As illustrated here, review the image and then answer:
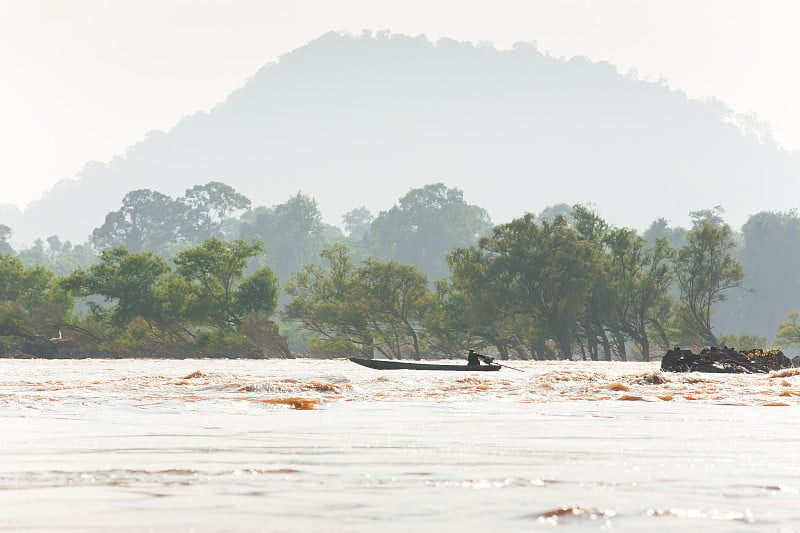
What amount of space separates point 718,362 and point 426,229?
118041mm

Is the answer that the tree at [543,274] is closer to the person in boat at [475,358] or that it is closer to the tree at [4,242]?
the person in boat at [475,358]

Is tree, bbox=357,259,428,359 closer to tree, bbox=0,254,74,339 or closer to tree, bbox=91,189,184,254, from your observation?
tree, bbox=0,254,74,339

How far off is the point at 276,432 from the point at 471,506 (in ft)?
10.6

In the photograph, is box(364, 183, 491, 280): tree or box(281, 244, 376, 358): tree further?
box(364, 183, 491, 280): tree

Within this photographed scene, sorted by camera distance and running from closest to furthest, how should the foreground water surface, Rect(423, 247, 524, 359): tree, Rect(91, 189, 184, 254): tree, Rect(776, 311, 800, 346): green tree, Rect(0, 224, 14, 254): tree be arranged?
the foreground water surface
Rect(423, 247, 524, 359): tree
Rect(776, 311, 800, 346): green tree
Rect(0, 224, 14, 254): tree
Rect(91, 189, 184, 254): tree

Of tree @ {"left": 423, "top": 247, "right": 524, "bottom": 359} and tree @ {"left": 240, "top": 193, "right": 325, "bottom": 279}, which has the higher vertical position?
tree @ {"left": 240, "top": 193, "right": 325, "bottom": 279}

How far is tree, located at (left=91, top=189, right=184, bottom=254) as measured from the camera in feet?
477

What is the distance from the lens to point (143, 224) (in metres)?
149

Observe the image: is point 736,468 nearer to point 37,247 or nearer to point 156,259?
point 156,259

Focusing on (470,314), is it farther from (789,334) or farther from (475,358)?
(475,358)

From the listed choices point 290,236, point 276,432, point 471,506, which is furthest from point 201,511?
point 290,236

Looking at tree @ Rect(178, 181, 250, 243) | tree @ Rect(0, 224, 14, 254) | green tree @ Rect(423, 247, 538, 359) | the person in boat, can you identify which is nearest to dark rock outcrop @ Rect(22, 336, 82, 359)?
green tree @ Rect(423, 247, 538, 359)

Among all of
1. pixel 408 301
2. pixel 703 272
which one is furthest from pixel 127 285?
pixel 703 272

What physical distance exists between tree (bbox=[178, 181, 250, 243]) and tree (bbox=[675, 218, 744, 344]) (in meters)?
113
